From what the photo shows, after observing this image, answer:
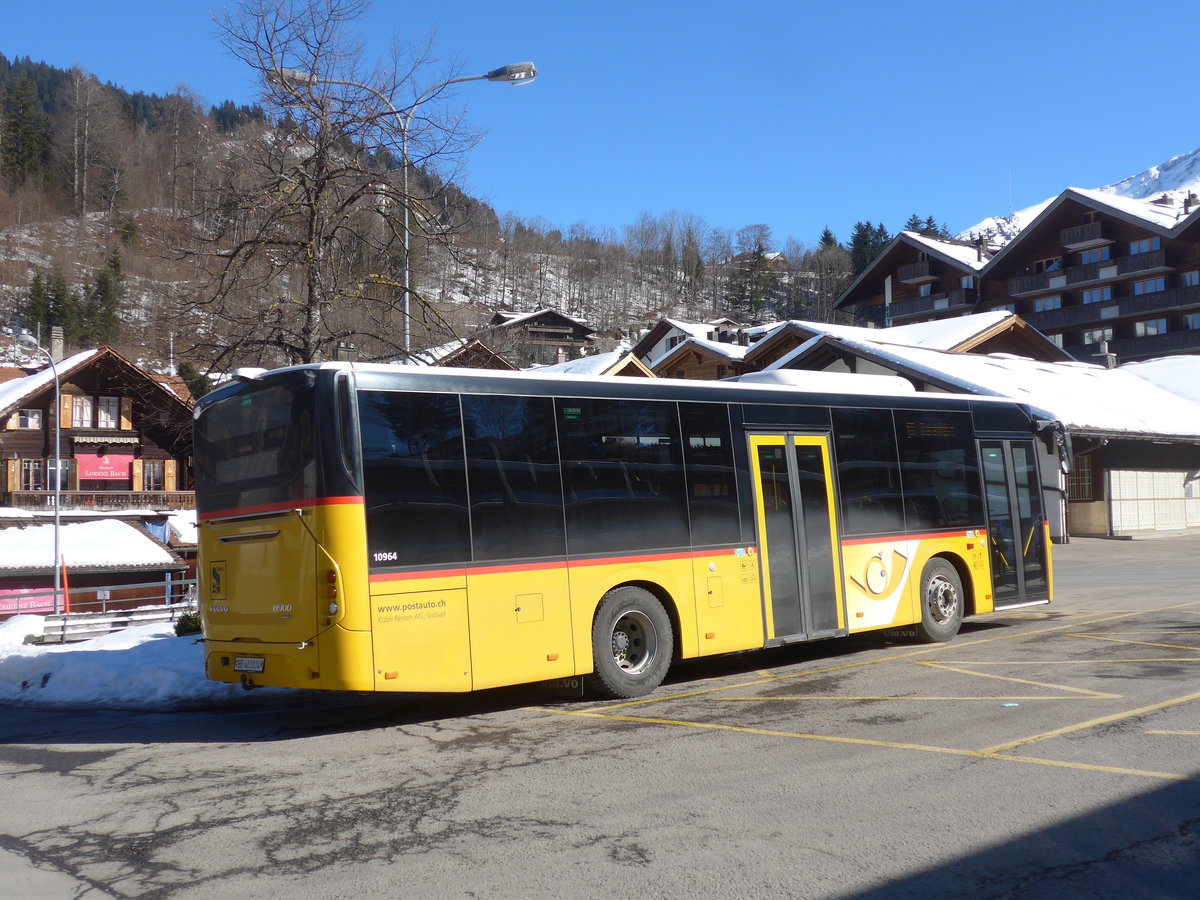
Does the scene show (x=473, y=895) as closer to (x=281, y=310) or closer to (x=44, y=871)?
(x=44, y=871)

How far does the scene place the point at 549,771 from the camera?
7.09 meters

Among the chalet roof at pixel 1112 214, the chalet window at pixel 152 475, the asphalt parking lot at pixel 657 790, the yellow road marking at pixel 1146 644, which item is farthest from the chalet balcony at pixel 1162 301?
the chalet window at pixel 152 475

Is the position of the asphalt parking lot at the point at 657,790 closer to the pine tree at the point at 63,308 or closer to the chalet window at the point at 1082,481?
the chalet window at the point at 1082,481

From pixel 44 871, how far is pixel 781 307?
119963mm

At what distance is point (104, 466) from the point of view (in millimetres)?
52938

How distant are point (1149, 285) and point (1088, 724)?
60.2 meters

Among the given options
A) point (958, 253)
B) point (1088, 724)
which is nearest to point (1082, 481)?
point (1088, 724)

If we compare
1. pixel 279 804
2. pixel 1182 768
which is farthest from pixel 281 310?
pixel 1182 768

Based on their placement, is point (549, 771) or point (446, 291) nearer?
point (549, 771)

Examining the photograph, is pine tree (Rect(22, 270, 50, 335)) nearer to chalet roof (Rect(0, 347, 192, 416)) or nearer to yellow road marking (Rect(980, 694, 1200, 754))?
chalet roof (Rect(0, 347, 192, 416))

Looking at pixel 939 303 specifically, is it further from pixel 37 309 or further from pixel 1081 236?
pixel 37 309

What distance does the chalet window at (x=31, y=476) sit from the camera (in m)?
50.7

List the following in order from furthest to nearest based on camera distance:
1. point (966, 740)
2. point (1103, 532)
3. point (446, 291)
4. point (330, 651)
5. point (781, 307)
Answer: point (781, 307) → point (1103, 532) → point (446, 291) → point (330, 651) → point (966, 740)

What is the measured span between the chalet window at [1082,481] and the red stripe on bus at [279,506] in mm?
31843
